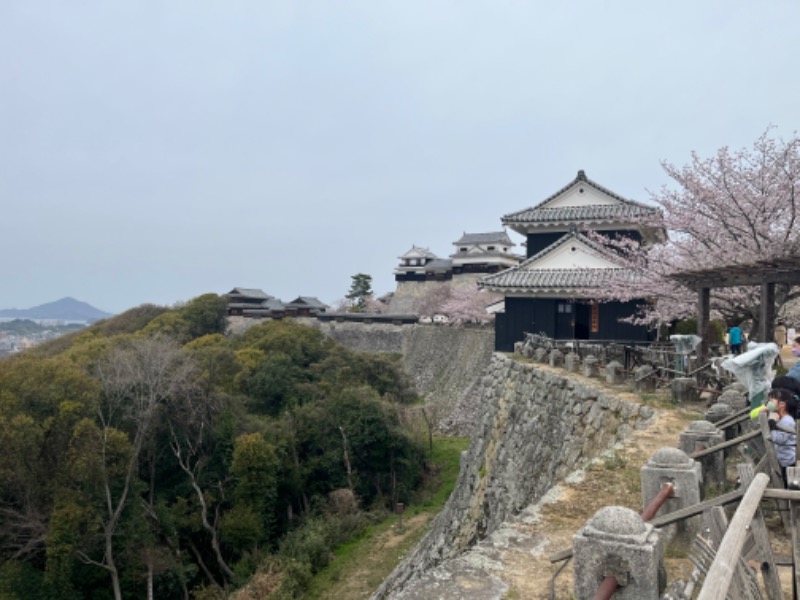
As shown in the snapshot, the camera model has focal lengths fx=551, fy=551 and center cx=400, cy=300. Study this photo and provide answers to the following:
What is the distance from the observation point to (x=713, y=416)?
21.4ft

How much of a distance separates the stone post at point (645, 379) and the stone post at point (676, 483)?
663 centimetres

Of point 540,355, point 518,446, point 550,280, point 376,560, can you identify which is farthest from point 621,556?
point 376,560

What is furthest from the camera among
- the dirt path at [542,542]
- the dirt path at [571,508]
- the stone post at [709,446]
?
the stone post at [709,446]

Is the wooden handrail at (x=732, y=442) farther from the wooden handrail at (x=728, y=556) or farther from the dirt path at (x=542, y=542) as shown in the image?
the wooden handrail at (x=728, y=556)

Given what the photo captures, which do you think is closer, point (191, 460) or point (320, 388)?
point (191, 460)

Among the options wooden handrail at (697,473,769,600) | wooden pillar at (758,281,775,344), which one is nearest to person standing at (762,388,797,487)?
wooden handrail at (697,473,769,600)

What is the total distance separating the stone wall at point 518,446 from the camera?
9.30 m

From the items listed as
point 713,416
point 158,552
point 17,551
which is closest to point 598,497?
point 713,416

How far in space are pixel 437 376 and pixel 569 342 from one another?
20.8 metres

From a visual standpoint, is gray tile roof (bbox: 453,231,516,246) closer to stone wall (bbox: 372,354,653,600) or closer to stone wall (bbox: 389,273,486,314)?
stone wall (bbox: 389,273,486,314)

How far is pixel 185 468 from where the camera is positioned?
18.7 m

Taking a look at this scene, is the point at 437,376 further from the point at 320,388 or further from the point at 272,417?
the point at 272,417

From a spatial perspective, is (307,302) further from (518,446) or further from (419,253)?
(518,446)

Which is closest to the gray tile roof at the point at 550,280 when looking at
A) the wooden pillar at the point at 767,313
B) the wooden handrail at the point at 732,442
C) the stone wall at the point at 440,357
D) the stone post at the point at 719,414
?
the wooden pillar at the point at 767,313
